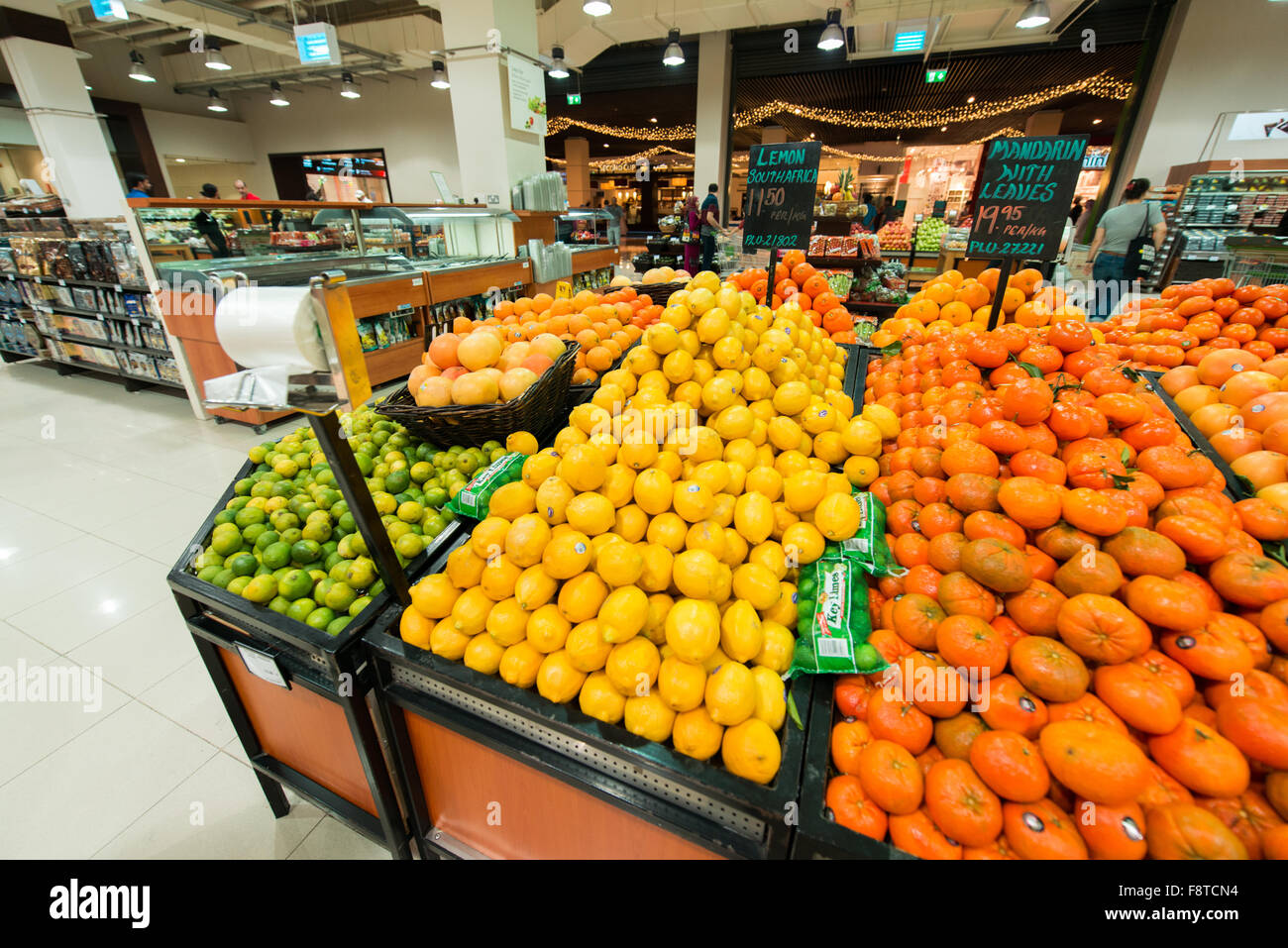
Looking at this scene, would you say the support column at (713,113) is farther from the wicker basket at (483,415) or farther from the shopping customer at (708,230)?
the wicker basket at (483,415)

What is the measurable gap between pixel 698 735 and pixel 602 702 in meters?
0.20

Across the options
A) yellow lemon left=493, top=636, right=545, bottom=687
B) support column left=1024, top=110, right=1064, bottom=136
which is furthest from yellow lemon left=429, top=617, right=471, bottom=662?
support column left=1024, top=110, right=1064, bottom=136

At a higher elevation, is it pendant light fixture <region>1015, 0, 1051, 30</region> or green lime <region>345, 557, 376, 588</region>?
pendant light fixture <region>1015, 0, 1051, 30</region>

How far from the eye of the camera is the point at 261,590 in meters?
1.36

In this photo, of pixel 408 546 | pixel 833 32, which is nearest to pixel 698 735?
pixel 408 546

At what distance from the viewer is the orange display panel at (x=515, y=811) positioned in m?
1.17

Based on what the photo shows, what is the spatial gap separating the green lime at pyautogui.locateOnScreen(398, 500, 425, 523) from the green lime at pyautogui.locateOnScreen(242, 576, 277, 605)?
351 millimetres

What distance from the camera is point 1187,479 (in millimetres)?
1318

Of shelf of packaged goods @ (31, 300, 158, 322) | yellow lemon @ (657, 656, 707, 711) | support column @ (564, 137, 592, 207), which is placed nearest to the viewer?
yellow lemon @ (657, 656, 707, 711)

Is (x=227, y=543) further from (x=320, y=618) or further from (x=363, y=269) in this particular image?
(x=363, y=269)

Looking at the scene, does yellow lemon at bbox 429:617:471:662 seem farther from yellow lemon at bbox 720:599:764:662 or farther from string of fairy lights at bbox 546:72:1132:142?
string of fairy lights at bbox 546:72:1132:142

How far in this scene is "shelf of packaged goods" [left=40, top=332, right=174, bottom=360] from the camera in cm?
560
